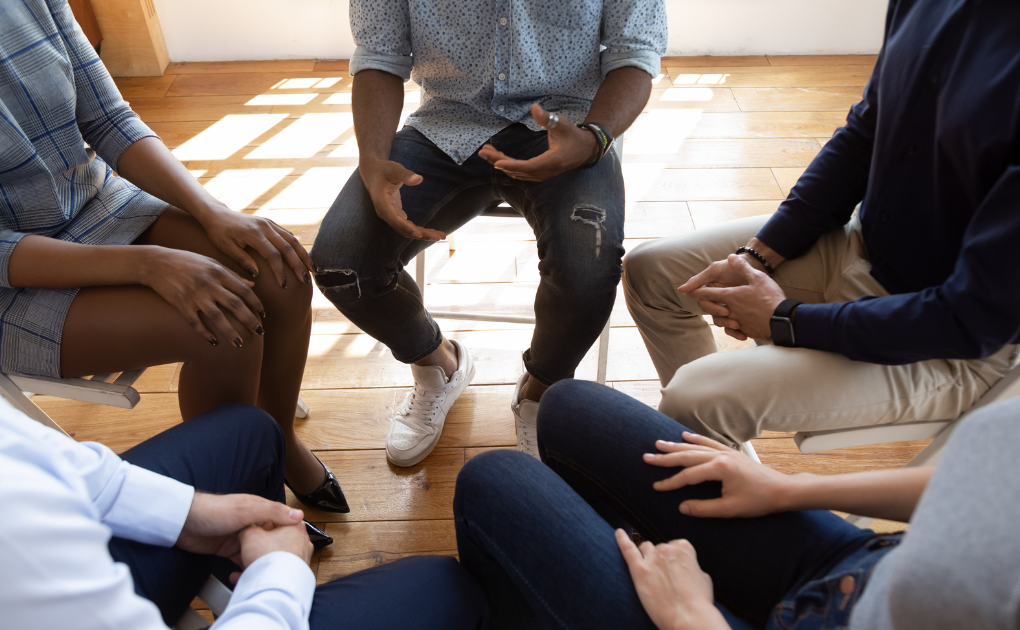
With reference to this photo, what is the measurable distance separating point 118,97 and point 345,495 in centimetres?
95

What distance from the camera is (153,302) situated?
1.07 meters

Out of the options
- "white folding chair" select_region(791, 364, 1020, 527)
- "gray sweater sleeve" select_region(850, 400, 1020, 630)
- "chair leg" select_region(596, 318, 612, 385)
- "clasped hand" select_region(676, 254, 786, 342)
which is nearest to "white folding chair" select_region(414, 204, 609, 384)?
"chair leg" select_region(596, 318, 612, 385)

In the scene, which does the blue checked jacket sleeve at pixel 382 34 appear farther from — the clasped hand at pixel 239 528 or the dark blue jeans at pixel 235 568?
the clasped hand at pixel 239 528

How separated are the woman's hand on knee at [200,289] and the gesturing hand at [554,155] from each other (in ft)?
1.71

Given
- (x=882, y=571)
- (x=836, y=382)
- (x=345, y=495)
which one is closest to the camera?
(x=882, y=571)

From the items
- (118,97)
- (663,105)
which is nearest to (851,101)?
(663,105)

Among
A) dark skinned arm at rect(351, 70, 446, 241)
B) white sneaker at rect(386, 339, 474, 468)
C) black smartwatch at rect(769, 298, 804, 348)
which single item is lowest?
white sneaker at rect(386, 339, 474, 468)

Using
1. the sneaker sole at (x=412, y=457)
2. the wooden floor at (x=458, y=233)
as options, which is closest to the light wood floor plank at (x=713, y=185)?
the wooden floor at (x=458, y=233)

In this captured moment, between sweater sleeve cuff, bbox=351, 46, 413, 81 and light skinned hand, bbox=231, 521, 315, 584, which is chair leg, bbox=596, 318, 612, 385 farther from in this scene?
light skinned hand, bbox=231, 521, 315, 584

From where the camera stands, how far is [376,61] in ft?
4.38

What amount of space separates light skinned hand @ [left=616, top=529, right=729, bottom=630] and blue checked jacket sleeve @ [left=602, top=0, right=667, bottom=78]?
0.94m

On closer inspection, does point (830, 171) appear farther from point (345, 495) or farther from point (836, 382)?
point (345, 495)

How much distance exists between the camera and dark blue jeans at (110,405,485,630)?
31.1 inches

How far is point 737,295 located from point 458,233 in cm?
124
